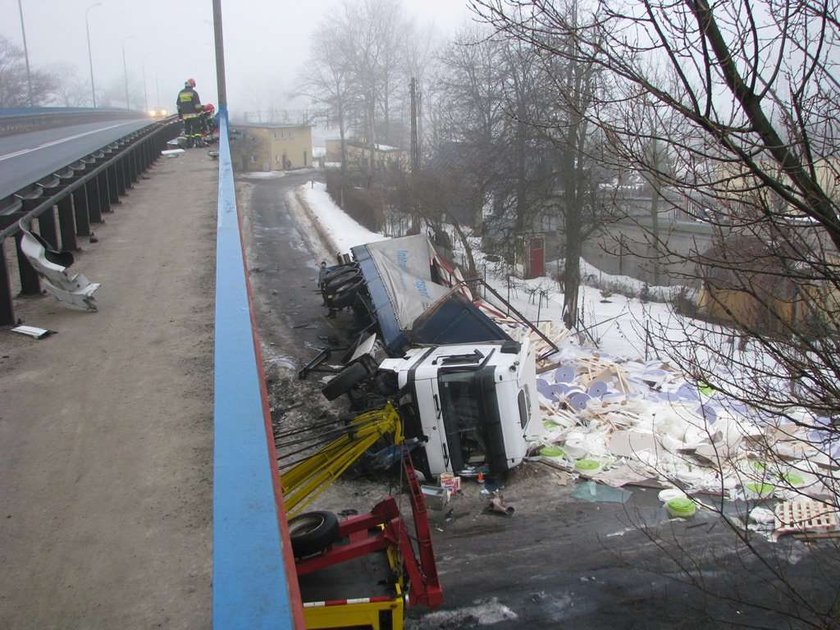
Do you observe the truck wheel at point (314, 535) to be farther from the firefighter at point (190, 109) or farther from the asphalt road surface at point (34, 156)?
the firefighter at point (190, 109)

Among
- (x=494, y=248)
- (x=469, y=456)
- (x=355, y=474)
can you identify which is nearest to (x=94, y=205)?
(x=355, y=474)

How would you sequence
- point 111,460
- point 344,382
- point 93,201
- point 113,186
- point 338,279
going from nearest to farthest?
point 111,460 → point 344,382 → point 93,201 → point 113,186 → point 338,279

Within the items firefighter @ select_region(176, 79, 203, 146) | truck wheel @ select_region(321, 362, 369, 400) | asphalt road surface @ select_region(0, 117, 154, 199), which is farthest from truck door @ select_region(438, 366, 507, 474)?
firefighter @ select_region(176, 79, 203, 146)

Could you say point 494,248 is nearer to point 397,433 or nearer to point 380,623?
point 397,433

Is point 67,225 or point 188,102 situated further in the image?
point 188,102

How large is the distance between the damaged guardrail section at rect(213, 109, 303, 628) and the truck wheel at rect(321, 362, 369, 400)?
5.46 metres

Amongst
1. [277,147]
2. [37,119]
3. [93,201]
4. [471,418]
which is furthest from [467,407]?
[277,147]

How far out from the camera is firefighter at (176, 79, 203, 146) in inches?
1082

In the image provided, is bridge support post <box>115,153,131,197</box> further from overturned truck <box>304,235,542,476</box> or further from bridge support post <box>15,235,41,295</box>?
bridge support post <box>15,235,41,295</box>

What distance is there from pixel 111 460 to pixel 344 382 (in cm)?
634

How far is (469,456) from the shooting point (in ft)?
38.3

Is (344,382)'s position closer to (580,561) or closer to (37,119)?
(580,561)

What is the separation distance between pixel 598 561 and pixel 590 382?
705 cm

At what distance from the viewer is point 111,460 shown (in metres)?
4.75
